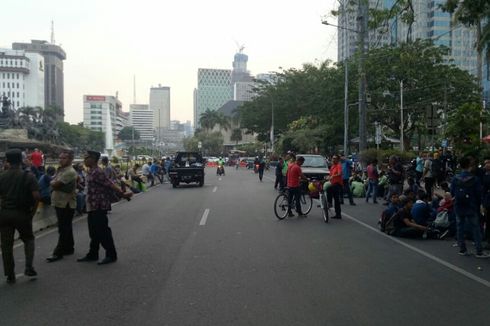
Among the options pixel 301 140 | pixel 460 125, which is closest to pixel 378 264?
pixel 460 125

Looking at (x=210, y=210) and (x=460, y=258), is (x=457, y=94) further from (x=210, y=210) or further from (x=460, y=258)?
(x=460, y=258)

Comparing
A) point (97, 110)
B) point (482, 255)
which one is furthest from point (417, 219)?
point (97, 110)

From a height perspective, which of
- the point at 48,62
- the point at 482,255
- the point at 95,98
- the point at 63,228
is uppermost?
the point at 48,62

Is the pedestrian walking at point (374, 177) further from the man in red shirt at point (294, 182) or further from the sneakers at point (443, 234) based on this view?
the sneakers at point (443, 234)

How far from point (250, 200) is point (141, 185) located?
623 cm

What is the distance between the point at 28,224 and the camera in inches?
289

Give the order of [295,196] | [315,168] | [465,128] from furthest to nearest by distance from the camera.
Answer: [315,168]
[465,128]
[295,196]

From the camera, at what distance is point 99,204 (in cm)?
847

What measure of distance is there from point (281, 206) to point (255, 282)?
23.6ft

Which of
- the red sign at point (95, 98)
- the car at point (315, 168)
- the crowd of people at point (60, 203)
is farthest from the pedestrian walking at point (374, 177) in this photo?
the red sign at point (95, 98)

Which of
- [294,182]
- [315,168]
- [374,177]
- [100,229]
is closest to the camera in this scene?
[100,229]

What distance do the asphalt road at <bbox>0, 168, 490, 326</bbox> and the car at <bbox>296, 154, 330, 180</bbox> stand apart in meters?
10.0

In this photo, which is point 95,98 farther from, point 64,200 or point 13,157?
point 13,157

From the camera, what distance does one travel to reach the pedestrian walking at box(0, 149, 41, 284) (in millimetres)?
7168
